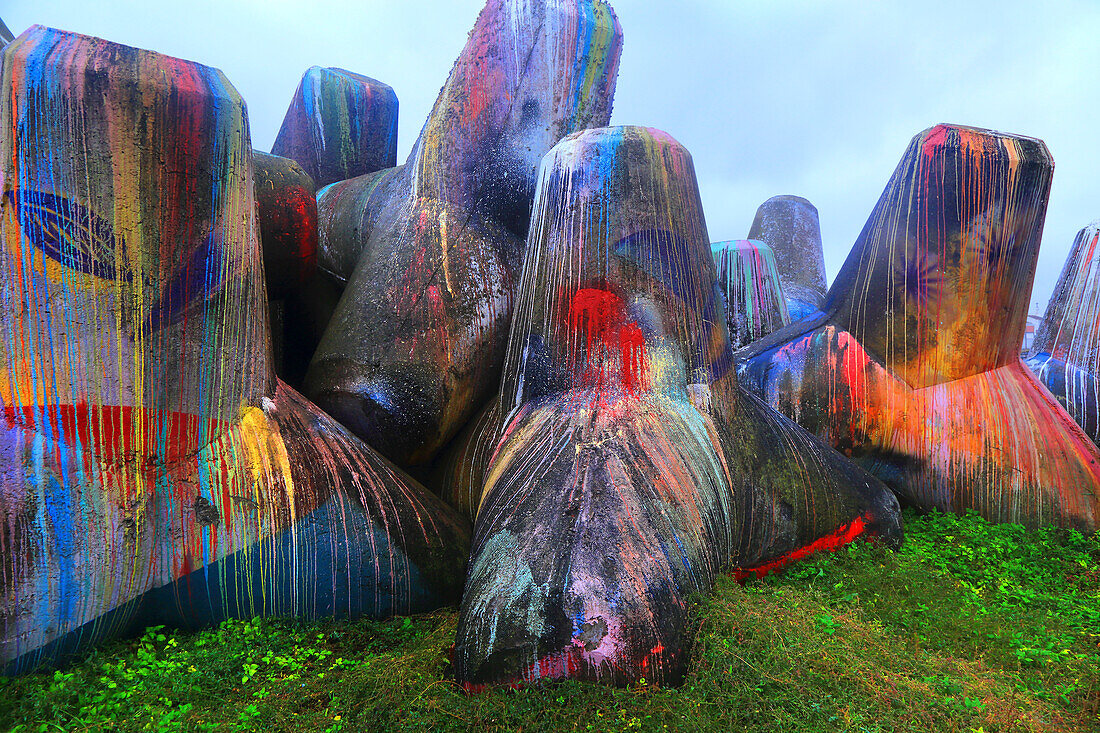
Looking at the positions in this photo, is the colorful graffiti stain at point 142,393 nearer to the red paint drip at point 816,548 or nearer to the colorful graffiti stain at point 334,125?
the red paint drip at point 816,548

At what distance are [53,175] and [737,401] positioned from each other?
1.83 meters

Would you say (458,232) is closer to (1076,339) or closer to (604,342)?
(604,342)

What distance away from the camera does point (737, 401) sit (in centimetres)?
228

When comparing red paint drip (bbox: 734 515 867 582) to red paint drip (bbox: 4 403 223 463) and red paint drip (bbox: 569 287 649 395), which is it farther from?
red paint drip (bbox: 4 403 223 463)

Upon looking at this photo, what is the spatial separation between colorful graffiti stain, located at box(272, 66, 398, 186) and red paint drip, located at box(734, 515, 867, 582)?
2.63 m

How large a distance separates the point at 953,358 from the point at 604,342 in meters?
1.53

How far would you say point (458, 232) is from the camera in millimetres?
2619

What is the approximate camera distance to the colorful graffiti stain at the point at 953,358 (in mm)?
2703

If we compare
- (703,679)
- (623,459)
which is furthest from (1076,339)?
(703,679)

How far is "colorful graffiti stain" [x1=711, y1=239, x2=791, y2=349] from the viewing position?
4.12m

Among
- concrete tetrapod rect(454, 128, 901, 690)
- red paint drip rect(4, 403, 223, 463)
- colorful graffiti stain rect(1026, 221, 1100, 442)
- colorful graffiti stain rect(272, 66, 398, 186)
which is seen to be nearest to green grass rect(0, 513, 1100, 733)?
concrete tetrapod rect(454, 128, 901, 690)

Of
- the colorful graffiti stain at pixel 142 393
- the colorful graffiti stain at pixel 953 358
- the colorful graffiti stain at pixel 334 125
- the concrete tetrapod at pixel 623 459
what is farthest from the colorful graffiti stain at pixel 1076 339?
the colorful graffiti stain at pixel 334 125

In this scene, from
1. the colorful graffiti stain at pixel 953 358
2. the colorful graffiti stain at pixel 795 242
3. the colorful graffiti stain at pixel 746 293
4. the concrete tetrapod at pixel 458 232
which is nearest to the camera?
the concrete tetrapod at pixel 458 232

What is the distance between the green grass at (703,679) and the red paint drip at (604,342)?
600 mm
